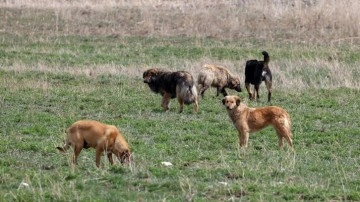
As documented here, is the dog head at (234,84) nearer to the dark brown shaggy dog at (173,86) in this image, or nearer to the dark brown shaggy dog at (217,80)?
the dark brown shaggy dog at (217,80)

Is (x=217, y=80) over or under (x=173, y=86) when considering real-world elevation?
under

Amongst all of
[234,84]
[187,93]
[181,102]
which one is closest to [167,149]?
[187,93]

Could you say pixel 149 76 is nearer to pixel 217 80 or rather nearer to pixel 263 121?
pixel 217 80

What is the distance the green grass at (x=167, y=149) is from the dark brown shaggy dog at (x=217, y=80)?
1.15ft

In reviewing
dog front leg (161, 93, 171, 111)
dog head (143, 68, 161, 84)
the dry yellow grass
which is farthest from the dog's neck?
the dry yellow grass

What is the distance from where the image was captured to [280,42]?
3064 cm

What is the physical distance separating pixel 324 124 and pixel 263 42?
14.8 meters

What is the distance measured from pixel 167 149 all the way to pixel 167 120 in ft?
10.8

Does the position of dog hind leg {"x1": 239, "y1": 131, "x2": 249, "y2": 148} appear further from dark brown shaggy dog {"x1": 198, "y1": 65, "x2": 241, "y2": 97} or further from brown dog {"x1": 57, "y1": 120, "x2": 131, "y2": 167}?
dark brown shaggy dog {"x1": 198, "y1": 65, "x2": 241, "y2": 97}

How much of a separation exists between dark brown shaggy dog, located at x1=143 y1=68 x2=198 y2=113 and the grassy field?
353mm

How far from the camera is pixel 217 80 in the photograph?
66.5ft

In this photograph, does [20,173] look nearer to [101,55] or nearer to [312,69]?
[312,69]

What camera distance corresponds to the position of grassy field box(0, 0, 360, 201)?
984cm

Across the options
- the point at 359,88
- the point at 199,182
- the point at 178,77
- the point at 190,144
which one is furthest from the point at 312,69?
Result: the point at 199,182
